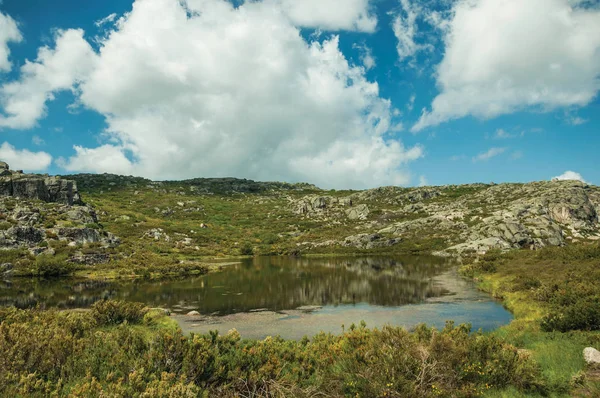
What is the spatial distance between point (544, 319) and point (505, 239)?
77381 mm

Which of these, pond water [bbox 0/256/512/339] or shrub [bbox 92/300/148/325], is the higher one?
shrub [bbox 92/300/148/325]

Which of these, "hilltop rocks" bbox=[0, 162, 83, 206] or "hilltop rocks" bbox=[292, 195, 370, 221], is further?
"hilltop rocks" bbox=[292, 195, 370, 221]

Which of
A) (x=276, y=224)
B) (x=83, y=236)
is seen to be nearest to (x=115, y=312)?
(x=83, y=236)

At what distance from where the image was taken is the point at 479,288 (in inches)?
1619

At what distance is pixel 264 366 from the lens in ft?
36.3

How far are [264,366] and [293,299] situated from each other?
93.5ft

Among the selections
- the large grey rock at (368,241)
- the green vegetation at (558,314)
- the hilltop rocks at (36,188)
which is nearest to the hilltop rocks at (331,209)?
Answer: the large grey rock at (368,241)

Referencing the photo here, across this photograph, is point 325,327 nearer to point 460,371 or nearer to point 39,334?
point 460,371

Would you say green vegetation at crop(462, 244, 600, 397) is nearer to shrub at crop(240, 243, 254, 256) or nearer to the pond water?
the pond water

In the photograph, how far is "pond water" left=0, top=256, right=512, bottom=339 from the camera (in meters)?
27.4

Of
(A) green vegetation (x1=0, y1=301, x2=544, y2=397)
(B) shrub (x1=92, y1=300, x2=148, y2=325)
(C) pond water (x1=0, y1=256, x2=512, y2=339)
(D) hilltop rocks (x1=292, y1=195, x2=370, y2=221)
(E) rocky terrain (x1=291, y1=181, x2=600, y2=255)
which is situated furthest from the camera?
(D) hilltop rocks (x1=292, y1=195, x2=370, y2=221)

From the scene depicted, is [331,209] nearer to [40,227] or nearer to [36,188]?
[36,188]

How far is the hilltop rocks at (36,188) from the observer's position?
86.4m

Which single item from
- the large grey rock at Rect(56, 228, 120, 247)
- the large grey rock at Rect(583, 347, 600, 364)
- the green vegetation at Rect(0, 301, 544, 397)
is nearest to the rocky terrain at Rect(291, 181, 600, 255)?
the large grey rock at Rect(56, 228, 120, 247)
